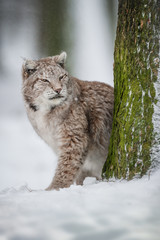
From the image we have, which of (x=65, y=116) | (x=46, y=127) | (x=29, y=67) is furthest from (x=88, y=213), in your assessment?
(x=29, y=67)

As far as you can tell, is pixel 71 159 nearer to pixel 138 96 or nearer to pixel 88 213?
pixel 138 96

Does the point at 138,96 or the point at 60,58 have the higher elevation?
the point at 60,58

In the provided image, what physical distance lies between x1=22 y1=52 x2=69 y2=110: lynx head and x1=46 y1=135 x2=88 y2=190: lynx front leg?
1.78ft

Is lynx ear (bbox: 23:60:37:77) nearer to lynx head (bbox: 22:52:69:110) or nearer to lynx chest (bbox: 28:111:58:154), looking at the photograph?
lynx head (bbox: 22:52:69:110)

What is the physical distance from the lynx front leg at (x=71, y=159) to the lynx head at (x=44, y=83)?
0.54 meters

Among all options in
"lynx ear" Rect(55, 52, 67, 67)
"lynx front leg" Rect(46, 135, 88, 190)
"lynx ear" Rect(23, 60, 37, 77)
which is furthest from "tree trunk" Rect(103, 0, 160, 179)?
"lynx ear" Rect(23, 60, 37, 77)

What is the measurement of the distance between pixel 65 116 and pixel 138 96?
1.15 metres

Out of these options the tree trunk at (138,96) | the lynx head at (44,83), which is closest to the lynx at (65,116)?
the lynx head at (44,83)

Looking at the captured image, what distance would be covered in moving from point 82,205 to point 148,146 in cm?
97

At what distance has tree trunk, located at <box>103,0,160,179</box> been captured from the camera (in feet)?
10.6

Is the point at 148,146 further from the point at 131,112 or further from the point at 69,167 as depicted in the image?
the point at 69,167

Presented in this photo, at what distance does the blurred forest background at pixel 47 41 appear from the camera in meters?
11.0

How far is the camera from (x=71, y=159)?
4.09 metres

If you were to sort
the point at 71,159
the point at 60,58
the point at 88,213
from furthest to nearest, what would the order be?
1. the point at 60,58
2. the point at 71,159
3. the point at 88,213
